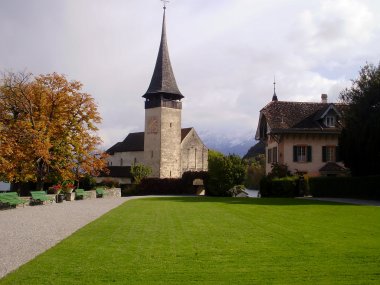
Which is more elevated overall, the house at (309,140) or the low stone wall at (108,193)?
the house at (309,140)

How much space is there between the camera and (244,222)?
55.5 feet

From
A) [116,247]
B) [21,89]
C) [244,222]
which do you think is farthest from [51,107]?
[116,247]

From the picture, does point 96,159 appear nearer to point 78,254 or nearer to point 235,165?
point 235,165

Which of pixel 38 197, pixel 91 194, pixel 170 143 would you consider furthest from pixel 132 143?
pixel 38 197

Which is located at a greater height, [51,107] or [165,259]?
[51,107]

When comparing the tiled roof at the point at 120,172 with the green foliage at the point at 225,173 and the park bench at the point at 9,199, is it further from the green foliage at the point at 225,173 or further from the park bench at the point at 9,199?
the park bench at the point at 9,199

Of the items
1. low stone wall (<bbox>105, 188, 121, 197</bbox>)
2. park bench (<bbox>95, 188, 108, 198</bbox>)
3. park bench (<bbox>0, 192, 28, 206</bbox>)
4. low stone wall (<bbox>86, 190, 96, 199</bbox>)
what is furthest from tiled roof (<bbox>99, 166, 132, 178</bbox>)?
park bench (<bbox>0, 192, 28, 206</bbox>)

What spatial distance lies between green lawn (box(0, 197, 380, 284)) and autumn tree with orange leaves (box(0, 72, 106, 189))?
19.8 m

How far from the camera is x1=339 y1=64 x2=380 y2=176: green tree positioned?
33625mm

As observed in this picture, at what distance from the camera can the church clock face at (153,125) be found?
7206 cm

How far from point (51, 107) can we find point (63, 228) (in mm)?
22169

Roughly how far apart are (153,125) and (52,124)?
124 feet

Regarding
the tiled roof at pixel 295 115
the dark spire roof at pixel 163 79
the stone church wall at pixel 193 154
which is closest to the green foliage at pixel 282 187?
the tiled roof at pixel 295 115

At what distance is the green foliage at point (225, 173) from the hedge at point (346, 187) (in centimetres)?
1346
